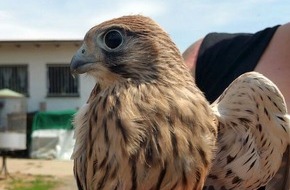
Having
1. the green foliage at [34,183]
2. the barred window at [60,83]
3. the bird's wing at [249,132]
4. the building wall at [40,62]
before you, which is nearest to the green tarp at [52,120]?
the building wall at [40,62]

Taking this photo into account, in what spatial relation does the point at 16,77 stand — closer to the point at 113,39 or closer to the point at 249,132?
the point at 249,132

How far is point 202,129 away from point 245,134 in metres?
0.37

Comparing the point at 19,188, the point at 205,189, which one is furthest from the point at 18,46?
the point at 205,189

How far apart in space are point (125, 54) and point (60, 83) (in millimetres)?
16579

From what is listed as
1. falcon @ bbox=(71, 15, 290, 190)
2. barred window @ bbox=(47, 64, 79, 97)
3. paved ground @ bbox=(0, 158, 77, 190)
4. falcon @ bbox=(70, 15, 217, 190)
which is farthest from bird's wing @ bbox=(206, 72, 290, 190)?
barred window @ bbox=(47, 64, 79, 97)

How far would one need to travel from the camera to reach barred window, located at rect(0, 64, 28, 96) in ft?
60.3

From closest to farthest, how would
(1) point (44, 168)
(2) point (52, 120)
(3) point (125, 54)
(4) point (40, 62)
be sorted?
(3) point (125, 54)
(1) point (44, 168)
(2) point (52, 120)
(4) point (40, 62)

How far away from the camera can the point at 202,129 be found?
1.93 metres

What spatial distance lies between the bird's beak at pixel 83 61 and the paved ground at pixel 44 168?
847cm

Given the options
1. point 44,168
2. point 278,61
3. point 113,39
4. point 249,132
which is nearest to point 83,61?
point 113,39

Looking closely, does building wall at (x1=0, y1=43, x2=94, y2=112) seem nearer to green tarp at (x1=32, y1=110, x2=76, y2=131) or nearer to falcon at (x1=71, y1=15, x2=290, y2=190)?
green tarp at (x1=32, y1=110, x2=76, y2=131)

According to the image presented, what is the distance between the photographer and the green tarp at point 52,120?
55.0 ft

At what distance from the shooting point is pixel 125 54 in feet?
6.52

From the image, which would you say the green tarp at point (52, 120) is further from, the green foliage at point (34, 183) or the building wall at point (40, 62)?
the green foliage at point (34, 183)
